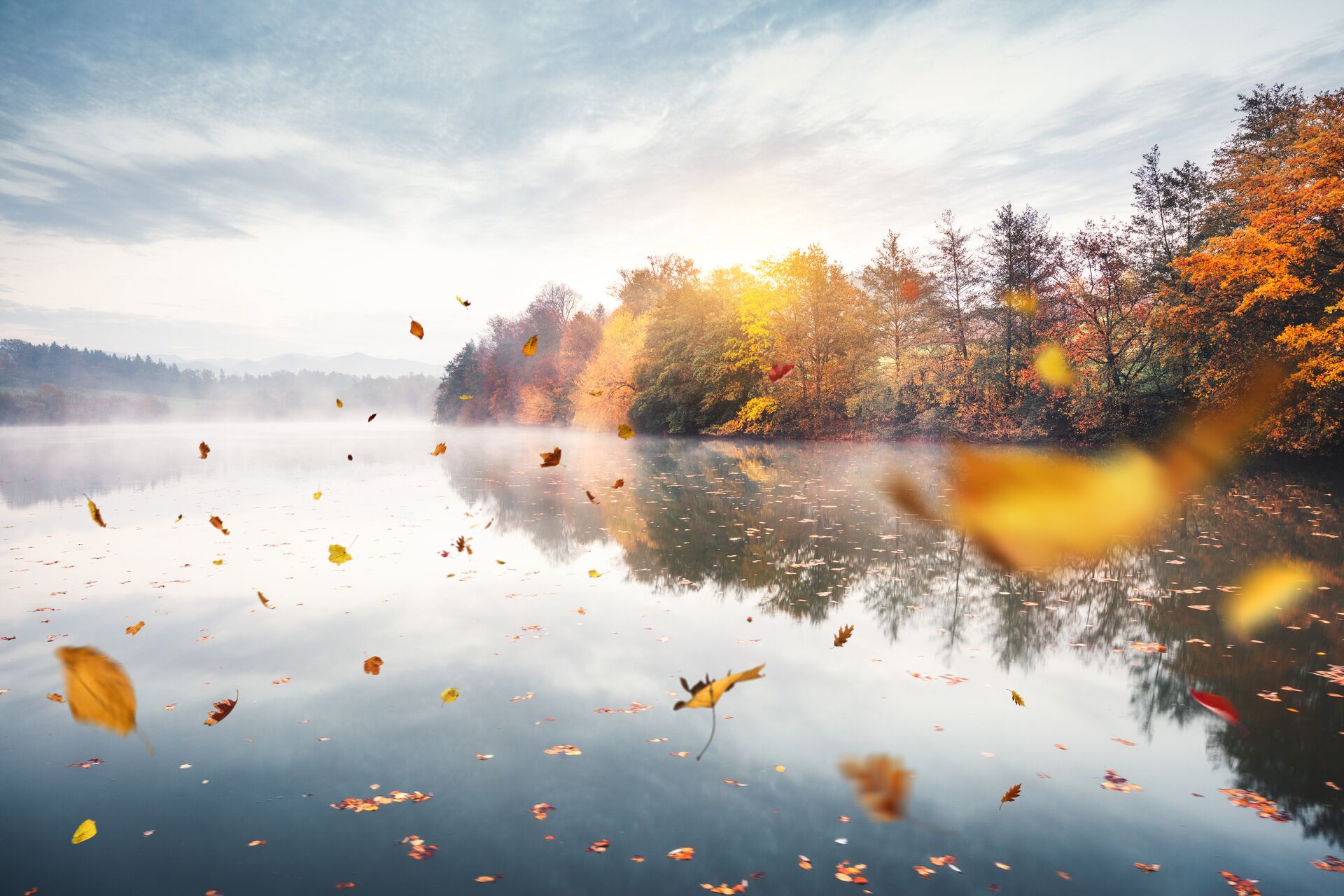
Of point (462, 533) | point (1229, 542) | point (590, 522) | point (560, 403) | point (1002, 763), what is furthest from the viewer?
point (560, 403)

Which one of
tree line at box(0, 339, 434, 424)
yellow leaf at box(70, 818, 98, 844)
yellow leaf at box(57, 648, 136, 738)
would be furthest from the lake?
tree line at box(0, 339, 434, 424)

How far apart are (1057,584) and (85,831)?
10.2m

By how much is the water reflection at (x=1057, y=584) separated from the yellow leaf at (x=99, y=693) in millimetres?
5750

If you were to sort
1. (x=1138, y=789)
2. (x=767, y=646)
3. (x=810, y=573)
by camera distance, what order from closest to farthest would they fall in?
1. (x=1138, y=789)
2. (x=767, y=646)
3. (x=810, y=573)

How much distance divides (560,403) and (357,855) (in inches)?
2685

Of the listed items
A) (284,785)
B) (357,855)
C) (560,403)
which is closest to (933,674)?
(357,855)

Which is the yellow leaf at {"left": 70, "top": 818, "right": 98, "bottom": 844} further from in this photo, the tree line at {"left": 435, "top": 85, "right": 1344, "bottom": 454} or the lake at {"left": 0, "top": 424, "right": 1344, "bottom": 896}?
the tree line at {"left": 435, "top": 85, "right": 1344, "bottom": 454}

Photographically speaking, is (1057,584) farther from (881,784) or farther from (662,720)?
(662,720)

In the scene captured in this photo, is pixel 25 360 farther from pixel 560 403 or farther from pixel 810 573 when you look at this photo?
pixel 810 573

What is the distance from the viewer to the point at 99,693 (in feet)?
18.7

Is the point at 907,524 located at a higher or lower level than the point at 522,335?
lower

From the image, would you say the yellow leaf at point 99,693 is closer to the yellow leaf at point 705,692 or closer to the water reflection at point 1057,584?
the yellow leaf at point 705,692

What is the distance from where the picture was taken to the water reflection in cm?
519

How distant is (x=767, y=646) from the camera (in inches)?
271
